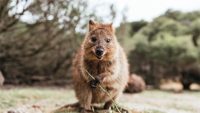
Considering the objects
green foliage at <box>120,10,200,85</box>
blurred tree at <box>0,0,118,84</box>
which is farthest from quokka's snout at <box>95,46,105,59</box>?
green foliage at <box>120,10,200,85</box>

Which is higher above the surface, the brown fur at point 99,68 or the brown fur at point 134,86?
the brown fur at point 99,68

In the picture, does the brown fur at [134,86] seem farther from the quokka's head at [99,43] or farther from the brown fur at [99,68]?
the quokka's head at [99,43]

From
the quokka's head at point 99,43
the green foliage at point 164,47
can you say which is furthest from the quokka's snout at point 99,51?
the green foliage at point 164,47

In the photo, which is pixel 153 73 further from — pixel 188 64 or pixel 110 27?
pixel 110 27

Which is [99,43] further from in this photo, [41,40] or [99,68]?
[41,40]

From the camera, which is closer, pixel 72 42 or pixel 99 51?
pixel 99 51

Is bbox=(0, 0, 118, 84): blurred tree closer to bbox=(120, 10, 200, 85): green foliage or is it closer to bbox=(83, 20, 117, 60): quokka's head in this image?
bbox=(120, 10, 200, 85): green foliage

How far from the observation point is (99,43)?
22.9 feet

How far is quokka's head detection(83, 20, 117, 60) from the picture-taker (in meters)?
6.94

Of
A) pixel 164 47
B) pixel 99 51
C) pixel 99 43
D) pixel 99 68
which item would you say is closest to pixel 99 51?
pixel 99 51

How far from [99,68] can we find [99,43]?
389 mm

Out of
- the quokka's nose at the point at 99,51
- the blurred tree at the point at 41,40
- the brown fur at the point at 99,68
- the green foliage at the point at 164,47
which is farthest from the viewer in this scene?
the green foliage at the point at 164,47

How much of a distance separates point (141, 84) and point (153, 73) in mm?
3462

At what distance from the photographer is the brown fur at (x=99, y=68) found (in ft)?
23.2
